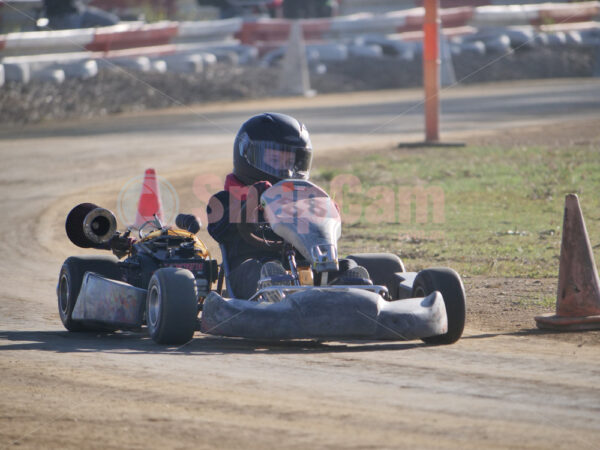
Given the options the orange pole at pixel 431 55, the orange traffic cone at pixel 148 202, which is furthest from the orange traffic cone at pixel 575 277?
the orange pole at pixel 431 55

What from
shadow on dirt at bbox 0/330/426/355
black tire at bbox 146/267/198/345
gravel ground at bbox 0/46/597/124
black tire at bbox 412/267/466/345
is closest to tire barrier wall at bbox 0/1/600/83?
gravel ground at bbox 0/46/597/124

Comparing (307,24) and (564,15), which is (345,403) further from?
(564,15)

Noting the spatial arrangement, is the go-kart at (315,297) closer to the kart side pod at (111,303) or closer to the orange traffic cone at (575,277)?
the kart side pod at (111,303)

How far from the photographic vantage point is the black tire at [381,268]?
641 cm

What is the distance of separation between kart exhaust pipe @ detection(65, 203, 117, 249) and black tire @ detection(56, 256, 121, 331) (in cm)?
11

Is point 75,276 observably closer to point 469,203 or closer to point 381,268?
point 381,268

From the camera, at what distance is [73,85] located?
1986cm

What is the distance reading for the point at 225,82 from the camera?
2241cm

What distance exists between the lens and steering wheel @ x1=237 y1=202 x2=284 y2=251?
6.01 metres

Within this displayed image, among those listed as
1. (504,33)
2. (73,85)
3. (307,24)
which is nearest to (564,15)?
(504,33)

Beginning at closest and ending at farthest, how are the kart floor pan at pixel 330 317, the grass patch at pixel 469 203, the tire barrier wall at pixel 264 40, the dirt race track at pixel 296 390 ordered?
the dirt race track at pixel 296 390
the kart floor pan at pixel 330 317
the grass patch at pixel 469 203
the tire barrier wall at pixel 264 40

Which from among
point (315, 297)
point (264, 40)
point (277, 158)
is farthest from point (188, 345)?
point (264, 40)

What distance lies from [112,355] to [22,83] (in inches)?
572

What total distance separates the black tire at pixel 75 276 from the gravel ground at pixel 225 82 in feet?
41.3
